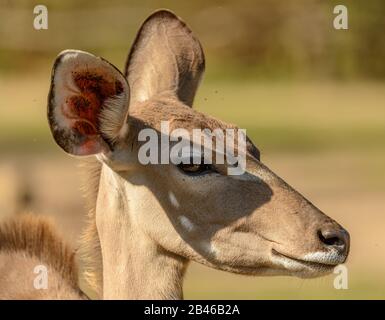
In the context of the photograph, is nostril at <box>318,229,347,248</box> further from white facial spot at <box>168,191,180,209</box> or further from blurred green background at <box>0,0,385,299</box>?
blurred green background at <box>0,0,385,299</box>

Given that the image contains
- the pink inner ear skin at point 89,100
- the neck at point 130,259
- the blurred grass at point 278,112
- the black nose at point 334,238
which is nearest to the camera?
the black nose at point 334,238

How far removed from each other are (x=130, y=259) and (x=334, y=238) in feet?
2.39

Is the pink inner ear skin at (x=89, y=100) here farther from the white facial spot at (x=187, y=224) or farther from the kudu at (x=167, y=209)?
the white facial spot at (x=187, y=224)

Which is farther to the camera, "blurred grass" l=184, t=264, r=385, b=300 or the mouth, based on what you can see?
"blurred grass" l=184, t=264, r=385, b=300

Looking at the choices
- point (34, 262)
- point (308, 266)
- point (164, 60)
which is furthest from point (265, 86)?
point (308, 266)

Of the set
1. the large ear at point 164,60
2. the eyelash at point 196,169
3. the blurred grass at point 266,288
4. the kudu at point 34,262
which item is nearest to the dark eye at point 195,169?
the eyelash at point 196,169

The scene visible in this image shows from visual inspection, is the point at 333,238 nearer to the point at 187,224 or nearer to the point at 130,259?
the point at 187,224

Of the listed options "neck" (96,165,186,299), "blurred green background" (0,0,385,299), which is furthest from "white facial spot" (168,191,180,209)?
"blurred green background" (0,0,385,299)

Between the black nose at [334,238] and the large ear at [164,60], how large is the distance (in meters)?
1.08

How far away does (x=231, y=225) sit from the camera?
5266 mm

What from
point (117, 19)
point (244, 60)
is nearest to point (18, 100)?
point (117, 19)

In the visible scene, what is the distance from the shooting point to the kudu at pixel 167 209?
5145 millimetres

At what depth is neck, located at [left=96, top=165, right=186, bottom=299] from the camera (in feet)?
17.4
